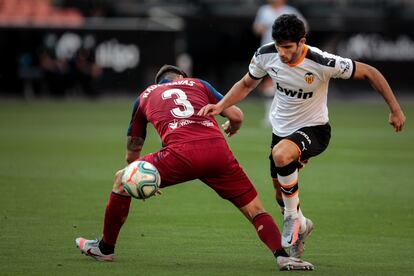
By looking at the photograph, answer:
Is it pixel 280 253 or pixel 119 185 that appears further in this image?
pixel 119 185

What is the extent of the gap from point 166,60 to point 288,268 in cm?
2281

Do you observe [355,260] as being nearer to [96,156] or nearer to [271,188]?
[271,188]

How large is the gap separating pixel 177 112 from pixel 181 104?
0.09 metres

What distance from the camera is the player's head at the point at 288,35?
838cm

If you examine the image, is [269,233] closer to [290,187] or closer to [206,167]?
[290,187]

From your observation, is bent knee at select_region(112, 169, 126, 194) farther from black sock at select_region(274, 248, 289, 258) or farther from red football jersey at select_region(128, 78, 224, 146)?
black sock at select_region(274, 248, 289, 258)

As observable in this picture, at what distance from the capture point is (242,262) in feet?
28.3

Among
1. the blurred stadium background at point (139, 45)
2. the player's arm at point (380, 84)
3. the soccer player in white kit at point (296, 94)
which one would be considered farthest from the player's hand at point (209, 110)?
the blurred stadium background at point (139, 45)

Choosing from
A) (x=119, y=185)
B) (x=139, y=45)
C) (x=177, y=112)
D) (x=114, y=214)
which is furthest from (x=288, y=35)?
(x=139, y=45)

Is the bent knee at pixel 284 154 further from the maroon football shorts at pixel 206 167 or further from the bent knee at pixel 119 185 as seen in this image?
the bent knee at pixel 119 185

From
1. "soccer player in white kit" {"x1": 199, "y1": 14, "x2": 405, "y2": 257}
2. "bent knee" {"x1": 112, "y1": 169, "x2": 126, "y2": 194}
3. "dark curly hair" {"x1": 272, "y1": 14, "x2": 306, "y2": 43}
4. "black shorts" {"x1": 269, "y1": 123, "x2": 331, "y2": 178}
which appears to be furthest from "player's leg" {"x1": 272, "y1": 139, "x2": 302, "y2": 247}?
"bent knee" {"x1": 112, "y1": 169, "x2": 126, "y2": 194}

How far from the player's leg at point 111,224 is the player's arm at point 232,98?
2.99 feet

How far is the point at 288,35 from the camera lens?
8.38m

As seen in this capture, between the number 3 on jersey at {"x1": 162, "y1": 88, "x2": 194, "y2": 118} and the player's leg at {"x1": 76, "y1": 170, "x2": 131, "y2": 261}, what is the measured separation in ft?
2.30
